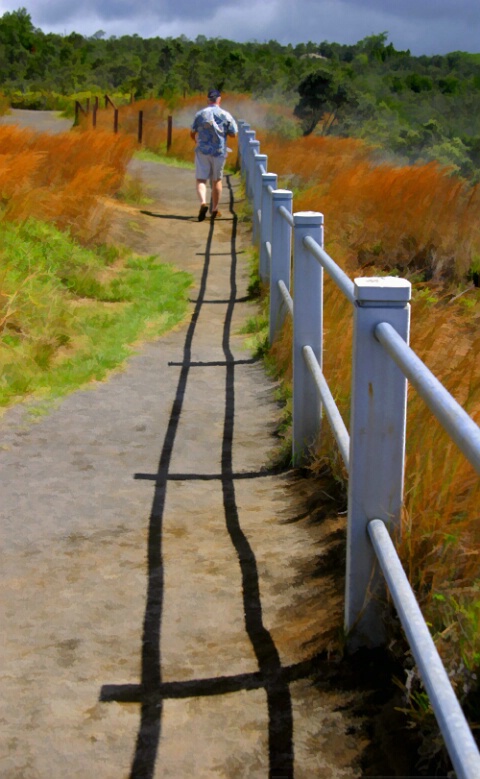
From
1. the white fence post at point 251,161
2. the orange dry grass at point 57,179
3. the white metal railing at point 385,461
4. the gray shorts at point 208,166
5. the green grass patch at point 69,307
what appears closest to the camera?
the white metal railing at point 385,461

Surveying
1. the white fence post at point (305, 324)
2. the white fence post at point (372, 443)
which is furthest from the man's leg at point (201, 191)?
the white fence post at point (372, 443)

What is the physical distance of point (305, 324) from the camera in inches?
197

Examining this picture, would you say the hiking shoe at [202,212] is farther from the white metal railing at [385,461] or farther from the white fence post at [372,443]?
the white fence post at [372,443]

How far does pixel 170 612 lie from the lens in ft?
11.9

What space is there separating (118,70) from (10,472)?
5649 centimetres

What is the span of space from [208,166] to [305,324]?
903 centimetres

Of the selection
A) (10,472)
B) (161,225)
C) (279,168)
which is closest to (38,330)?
(10,472)

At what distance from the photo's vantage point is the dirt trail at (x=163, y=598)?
9.28 feet

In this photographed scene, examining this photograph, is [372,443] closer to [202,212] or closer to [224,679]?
[224,679]

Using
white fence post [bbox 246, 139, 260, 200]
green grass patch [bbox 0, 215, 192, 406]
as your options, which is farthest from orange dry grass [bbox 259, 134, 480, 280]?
green grass patch [bbox 0, 215, 192, 406]

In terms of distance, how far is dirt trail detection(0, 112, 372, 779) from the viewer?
283 cm

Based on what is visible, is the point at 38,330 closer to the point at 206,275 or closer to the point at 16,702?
the point at 206,275

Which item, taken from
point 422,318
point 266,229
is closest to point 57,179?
point 266,229

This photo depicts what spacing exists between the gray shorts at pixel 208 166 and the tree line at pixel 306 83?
10.8 ft
